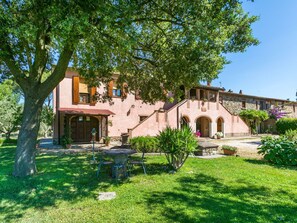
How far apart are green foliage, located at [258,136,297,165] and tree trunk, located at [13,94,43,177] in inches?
418

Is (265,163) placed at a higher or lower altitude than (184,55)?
lower

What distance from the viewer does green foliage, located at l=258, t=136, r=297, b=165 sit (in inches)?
371

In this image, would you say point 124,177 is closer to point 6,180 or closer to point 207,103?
point 6,180

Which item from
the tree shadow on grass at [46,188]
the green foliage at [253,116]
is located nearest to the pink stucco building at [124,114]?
the green foliage at [253,116]

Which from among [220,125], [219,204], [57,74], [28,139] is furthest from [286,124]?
[28,139]

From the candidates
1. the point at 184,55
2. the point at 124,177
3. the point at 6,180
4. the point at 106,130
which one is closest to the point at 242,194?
the point at 124,177

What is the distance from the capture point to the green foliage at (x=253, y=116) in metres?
28.4

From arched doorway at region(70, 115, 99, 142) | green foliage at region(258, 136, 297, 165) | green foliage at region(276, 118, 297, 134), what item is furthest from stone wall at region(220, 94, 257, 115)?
green foliage at region(258, 136, 297, 165)

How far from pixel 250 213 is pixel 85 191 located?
446 centimetres

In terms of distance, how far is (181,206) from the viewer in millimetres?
4859

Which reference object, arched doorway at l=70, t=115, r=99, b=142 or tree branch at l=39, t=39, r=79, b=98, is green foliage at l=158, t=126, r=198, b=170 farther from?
arched doorway at l=70, t=115, r=99, b=142

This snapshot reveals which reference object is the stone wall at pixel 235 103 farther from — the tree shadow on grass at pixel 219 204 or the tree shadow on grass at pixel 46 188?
the tree shadow on grass at pixel 46 188

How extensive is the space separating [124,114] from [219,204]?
15.4m

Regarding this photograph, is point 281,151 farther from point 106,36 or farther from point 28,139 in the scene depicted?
point 28,139
